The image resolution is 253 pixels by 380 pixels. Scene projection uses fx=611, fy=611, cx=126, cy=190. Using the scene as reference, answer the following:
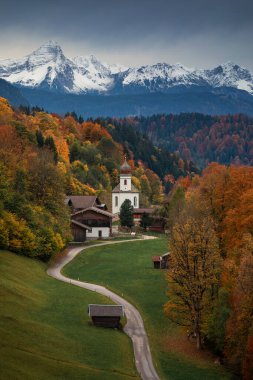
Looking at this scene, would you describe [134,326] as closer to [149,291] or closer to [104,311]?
[104,311]

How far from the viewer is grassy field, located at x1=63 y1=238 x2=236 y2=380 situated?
161ft

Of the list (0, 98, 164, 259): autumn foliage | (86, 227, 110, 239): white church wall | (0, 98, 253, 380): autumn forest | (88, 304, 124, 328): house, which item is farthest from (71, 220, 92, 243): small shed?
(88, 304, 124, 328): house

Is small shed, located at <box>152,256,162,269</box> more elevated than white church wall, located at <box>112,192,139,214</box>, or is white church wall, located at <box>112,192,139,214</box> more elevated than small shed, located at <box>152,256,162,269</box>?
white church wall, located at <box>112,192,139,214</box>

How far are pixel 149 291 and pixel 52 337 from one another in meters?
23.7

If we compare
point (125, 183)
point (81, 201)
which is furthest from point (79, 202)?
point (125, 183)

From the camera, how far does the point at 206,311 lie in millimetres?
54969

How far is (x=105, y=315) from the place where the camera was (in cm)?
5469

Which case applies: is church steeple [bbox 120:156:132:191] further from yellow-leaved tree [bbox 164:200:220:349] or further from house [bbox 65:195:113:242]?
yellow-leaved tree [bbox 164:200:220:349]

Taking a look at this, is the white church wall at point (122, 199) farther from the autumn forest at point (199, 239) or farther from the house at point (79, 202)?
the autumn forest at point (199, 239)

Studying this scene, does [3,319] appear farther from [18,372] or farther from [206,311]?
[206,311]

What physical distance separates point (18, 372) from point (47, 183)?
57.4 meters

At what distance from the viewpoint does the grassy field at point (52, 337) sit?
3941 cm

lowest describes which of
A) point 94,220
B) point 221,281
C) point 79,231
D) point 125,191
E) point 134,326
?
point 134,326

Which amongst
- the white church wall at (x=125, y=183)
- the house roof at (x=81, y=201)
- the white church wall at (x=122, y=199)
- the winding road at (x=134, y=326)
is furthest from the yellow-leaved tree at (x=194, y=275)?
the white church wall at (x=125, y=183)
